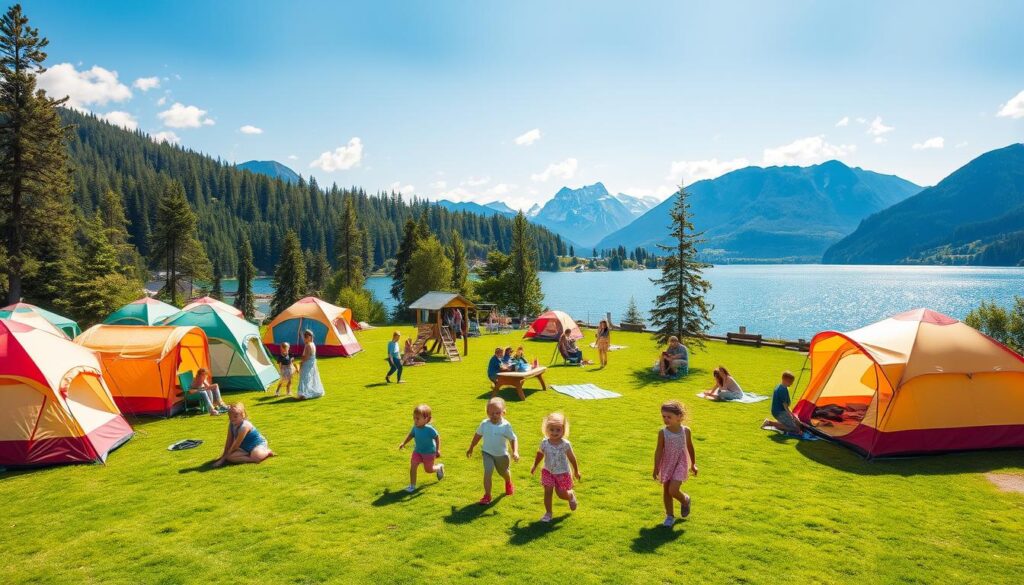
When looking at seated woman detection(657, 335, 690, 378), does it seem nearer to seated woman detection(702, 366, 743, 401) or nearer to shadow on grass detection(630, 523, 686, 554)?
seated woman detection(702, 366, 743, 401)

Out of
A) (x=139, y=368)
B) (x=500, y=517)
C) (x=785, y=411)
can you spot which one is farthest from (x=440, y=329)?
(x=500, y=517)

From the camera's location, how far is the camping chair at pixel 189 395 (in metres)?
13.9

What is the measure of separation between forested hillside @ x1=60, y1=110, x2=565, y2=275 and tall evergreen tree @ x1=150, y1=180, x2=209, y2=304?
74986mm

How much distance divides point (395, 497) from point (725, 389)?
10.6 m

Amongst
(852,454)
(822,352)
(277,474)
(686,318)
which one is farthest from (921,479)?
(686,318)

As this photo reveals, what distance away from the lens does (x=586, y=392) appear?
15.7 meters

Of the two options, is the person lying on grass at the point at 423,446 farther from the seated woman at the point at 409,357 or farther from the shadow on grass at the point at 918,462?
the seated woman at the point at 409,357

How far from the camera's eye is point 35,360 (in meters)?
9.54

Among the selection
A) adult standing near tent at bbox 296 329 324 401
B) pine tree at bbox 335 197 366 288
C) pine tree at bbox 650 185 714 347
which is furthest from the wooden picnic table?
pine tree at bbox 335 197 366 288

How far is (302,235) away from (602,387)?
159658 mm

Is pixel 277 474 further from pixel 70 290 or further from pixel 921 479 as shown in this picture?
pixel 70 290

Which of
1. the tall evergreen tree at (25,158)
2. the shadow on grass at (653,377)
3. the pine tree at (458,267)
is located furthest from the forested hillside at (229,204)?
the shadow on grass at (653,377)

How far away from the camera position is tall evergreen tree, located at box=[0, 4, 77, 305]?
83.6 feet

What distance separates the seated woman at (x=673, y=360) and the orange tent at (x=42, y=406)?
15815 millimetres
